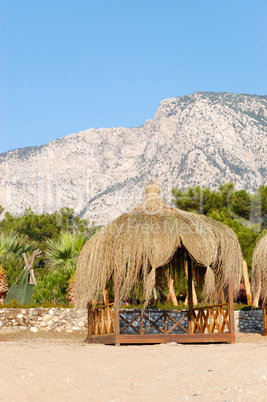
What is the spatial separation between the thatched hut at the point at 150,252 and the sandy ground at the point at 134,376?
2.35 metres

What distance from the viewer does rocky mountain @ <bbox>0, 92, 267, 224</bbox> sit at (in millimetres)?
73250

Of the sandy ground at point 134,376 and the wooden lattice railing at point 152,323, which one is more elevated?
the wooden lattice railing at point 152,323

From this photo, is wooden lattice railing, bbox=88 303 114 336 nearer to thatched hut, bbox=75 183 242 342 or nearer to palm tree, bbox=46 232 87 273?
thatched hut, bbox=75 183 242 342

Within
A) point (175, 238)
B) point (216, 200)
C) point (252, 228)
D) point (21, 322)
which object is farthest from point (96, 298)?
point (216, 200)

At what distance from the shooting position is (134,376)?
6934 millimetres

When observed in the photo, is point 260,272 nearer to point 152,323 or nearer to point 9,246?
point 152,323

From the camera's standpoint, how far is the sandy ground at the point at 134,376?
582 cm

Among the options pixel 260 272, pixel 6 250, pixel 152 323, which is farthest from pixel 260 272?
pixel 6 250

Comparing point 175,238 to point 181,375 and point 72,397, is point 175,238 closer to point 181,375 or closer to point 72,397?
point 181,375

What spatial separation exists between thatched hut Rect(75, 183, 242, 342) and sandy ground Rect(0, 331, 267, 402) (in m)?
2.35

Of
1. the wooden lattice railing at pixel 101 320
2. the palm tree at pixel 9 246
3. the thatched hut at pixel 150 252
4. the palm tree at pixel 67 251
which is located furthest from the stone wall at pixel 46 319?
the thatched hut at pixel 150 252

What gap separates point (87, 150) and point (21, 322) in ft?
277

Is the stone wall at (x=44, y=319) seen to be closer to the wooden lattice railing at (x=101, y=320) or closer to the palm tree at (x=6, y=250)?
the palm tree at (x=6, y=250)

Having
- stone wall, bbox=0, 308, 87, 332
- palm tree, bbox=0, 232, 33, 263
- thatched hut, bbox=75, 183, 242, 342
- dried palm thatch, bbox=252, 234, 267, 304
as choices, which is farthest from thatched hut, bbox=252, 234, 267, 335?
palm tree, bbox=0, 232, 33, 263
